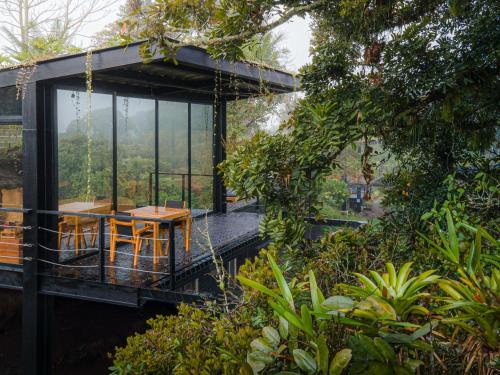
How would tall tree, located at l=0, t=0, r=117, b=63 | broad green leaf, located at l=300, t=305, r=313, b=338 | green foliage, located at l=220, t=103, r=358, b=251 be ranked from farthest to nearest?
tall tree, located at l=0, t=0, r=117, b=63
green foliage, located at l=220, t=103, r=358, b=251
broad green leaf, located at l=300, t=305, r=313, b=338

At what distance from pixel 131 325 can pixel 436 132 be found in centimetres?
547

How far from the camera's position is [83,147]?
704 centimetres

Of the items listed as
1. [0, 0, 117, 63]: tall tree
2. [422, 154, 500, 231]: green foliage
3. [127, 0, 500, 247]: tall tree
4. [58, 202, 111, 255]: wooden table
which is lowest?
[58, 202, 111, 255]: wooden table

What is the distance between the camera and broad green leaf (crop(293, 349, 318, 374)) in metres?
1.47

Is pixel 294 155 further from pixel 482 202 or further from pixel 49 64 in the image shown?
pixel 49 64

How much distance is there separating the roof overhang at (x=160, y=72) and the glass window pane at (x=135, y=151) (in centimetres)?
42

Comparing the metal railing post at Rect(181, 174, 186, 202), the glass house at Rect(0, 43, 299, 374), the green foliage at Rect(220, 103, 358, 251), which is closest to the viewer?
the green foliage at Rect(220, 103, 358, 251)

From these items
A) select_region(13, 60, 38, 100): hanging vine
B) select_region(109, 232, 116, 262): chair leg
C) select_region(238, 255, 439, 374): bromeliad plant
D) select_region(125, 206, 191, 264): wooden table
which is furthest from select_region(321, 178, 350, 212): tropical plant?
select_region(238, 255, 439, 374): bromeliad plant

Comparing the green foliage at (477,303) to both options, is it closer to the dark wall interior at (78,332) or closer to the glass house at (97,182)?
the glass house at (97,182)

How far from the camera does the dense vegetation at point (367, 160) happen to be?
2.20 meters

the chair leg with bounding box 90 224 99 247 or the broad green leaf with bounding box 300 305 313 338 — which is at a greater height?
the broad green leaf with bounding box 300 305 313 338

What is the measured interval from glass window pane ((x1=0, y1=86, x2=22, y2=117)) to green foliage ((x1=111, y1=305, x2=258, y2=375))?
481 centimetres

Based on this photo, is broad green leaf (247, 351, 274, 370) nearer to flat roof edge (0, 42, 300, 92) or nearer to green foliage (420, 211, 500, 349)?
green foliage (420, 211, 500, 349)

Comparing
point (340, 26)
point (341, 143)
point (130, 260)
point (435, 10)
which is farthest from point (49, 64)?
point (435, 10)
